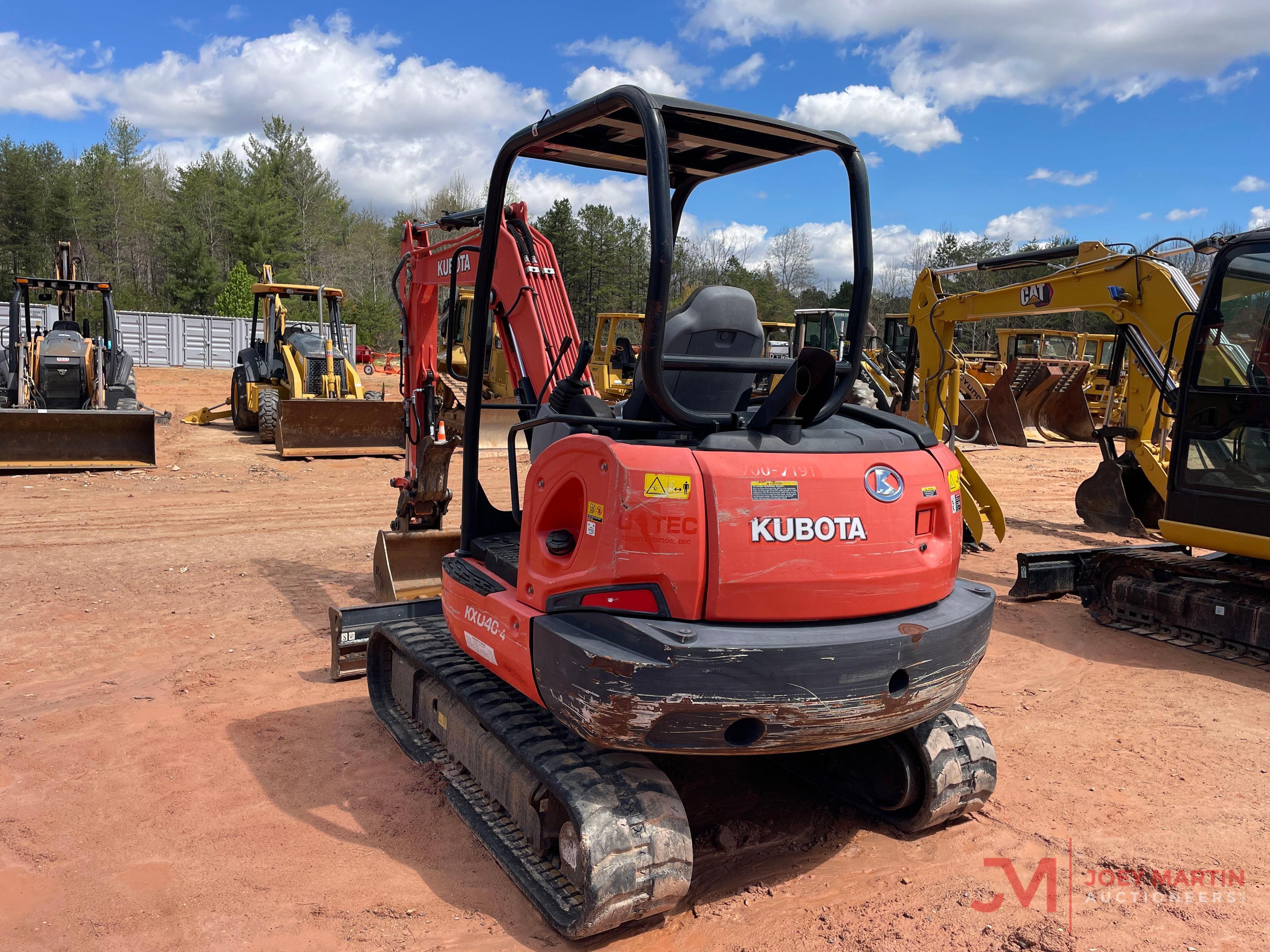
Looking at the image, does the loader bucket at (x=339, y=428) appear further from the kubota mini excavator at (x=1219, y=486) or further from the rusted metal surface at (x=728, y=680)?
the rusted metal surface at (x=728, y=680)

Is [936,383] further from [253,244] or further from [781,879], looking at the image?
[253,244]

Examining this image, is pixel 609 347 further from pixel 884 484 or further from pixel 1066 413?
pixel 884 484

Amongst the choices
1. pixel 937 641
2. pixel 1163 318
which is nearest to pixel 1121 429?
pixel 1163 318

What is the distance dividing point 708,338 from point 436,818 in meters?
2.12

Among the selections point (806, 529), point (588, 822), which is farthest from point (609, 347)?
point (588, 822)

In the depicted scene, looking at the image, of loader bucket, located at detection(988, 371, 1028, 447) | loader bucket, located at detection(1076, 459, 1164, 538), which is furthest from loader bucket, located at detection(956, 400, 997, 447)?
loader bucket, located at detection(1076, 459, 1164, 538)

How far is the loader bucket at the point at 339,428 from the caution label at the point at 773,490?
11543 millimetres

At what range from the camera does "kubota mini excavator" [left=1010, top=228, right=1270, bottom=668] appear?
19.5ft

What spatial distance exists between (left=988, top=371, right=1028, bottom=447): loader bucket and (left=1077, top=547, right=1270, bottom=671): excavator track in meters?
11.2

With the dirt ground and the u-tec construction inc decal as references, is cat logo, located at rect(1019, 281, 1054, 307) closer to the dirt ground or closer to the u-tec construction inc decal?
the dirt ground

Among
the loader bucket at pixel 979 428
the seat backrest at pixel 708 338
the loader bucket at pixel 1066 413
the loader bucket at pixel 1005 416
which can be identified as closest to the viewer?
the seat backrest at pixel 708 338

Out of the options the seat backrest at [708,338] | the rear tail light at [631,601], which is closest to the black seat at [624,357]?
the seat backrest at [708,338]

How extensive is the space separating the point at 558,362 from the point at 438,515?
2.88 m

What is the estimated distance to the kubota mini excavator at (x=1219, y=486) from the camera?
594cm
